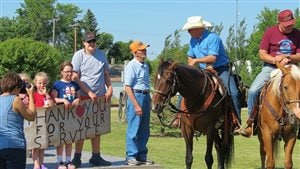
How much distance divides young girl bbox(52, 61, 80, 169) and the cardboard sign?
16cm

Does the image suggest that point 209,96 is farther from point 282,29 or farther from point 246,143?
point 246,143

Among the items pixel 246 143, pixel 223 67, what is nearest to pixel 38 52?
pixel 246 143

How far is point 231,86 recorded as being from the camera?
1085 cm

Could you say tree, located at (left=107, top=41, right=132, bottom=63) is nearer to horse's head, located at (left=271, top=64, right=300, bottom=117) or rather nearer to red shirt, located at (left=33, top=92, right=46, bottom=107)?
red shirt, located at (left=33, top=92, right=46, bottom=107)

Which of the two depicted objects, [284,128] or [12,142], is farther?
[284,128]

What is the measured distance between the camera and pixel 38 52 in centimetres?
6931

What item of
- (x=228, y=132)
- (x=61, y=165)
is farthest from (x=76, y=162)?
(x=228, y=132)

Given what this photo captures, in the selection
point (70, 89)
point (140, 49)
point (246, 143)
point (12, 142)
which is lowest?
point (246, 143)

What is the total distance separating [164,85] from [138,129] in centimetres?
163

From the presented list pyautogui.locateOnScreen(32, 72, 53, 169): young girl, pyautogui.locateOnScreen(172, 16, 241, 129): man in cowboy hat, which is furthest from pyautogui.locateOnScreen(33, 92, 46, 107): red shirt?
pyautogui.locateOnScreen(172, 16, 241, 129): man in cowboy hat

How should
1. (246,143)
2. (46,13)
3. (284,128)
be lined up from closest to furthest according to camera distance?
(284,128) → (246,143) → (46,13)

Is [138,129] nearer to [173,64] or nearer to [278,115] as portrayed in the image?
[173,64]

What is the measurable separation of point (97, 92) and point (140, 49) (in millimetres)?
1060

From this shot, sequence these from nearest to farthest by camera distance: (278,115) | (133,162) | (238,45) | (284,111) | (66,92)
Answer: (284,111) < (278,115) < (66,92) < (133,162) < (238,45)
